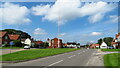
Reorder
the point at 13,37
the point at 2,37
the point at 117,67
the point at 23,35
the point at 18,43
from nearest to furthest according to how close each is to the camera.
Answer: the point at 117,67
the point at 18,43
the point at 2,37
the point at 13,37
the point at 23,35

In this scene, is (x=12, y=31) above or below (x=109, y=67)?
above

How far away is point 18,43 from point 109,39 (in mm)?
105896

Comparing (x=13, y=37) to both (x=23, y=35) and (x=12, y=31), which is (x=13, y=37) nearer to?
(x=12, y=31)

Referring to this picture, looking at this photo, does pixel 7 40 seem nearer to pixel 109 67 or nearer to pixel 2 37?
pixel 2 37

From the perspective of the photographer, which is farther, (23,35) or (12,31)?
(23,35)

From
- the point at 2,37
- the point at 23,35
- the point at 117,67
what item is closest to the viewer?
the point at 117,67

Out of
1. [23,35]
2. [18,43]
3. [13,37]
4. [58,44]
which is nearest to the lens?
[18,43]

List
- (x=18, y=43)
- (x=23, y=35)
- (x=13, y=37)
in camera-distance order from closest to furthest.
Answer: (x=18, y=43) < (x=13, y=37) < (x=23, y=35)

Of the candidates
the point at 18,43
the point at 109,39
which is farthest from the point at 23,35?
the point at 109,39

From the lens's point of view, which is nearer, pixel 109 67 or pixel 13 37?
pixel 109 67

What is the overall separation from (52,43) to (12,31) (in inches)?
1295

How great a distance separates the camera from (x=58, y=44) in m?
121

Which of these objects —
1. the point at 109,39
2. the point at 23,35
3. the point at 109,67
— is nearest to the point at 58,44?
the point at 23,35

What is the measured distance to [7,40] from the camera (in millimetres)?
83125
